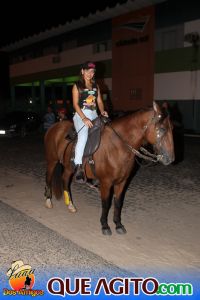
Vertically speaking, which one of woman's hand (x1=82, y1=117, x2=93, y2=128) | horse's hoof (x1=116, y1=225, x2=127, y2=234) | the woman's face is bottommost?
horse's hoof (x1=116, y1=225, x2=127, y2=234)

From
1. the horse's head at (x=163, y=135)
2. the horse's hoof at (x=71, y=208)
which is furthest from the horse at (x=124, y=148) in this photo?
the horse's hoof at (x=71, y=208)

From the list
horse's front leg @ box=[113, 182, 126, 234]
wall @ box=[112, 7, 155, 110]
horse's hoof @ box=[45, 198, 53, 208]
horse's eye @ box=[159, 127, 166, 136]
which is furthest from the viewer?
wall @ box=[112, 7, 155, 110]

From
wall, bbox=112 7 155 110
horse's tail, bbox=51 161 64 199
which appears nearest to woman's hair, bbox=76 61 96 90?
horse's tail, bbox=51 161 64 199

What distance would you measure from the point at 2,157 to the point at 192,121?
15.3 m

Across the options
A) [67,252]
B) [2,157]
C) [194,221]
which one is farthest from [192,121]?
[67,252]

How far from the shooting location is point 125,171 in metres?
Result: 5.54

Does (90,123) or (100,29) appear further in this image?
(100,29)

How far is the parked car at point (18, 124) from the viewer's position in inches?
859

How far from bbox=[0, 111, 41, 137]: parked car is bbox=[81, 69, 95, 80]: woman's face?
16.7m

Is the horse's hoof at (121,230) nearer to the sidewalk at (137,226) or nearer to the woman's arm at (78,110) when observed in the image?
the sidewalk at (137,226)

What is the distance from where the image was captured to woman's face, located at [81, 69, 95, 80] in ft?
19.3

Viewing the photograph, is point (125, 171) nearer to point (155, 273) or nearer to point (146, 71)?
point (155, 273)

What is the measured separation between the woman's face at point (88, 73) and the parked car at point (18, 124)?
16.7 m

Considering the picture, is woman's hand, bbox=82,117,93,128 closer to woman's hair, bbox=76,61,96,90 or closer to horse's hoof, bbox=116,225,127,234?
woman's hair, bbox=76,61,96,90
